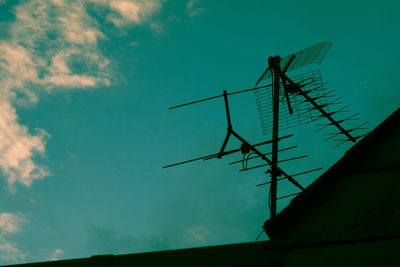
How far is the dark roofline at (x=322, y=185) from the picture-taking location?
4.20m

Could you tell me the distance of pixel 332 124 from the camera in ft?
20.6

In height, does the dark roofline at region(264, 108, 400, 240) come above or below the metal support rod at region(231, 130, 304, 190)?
below

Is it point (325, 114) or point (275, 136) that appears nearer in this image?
point (275, 136)

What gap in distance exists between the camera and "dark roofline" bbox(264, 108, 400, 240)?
420 centimetres

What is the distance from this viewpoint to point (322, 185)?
4.39 meters

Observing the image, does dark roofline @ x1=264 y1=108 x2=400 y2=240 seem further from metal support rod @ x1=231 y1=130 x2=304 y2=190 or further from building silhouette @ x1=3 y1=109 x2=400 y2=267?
metal support rod @ x1=231 y1=130 x2=304 y2=190

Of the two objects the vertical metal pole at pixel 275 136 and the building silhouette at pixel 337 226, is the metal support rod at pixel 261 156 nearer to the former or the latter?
the vertical metal pole at pixel 275 136

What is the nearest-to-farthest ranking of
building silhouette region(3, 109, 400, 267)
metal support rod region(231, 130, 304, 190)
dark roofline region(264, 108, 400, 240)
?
1. building silhouette region(3, 109, 400, 267)
2. dark roofline region(264, 108, 400, 240)
3. metal support rod region(231, 130, 304, 190)

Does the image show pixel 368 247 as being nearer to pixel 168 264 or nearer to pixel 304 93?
pixel 168 264

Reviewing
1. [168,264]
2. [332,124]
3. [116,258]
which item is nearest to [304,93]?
[332,124]

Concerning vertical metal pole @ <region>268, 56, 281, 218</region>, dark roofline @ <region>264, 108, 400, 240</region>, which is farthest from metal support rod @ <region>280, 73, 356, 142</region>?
dark roofline @ <region>264, 108, 400, 240</region>

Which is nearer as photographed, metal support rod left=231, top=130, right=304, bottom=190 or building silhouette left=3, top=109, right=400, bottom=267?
building silhouette left=3, top=109, right=400, bottom=267

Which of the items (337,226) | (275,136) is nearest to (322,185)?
(337,226)

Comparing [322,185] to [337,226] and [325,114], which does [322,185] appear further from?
[325,114]
